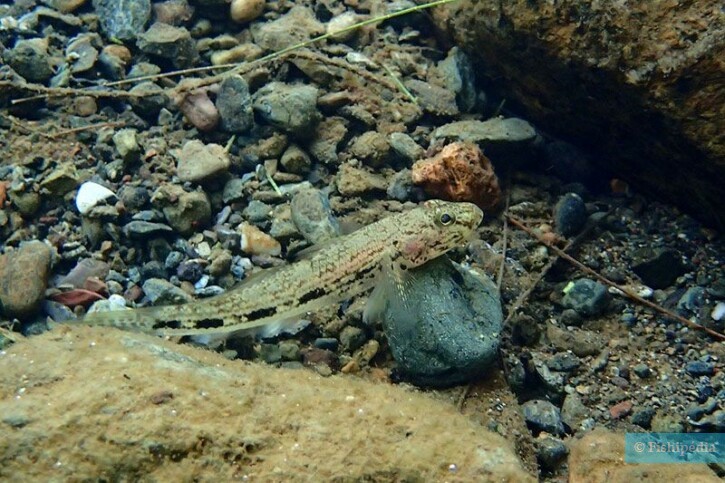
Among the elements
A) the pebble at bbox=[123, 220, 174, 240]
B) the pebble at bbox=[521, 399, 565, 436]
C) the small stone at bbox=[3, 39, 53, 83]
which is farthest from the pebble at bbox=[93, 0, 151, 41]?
the pebble at bbox=[521, 399, 565, 436]

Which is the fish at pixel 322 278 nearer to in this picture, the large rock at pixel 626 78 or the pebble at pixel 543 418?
the pebble at pixel 543 418

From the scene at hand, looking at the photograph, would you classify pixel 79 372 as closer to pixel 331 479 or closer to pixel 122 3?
pixel 331 479

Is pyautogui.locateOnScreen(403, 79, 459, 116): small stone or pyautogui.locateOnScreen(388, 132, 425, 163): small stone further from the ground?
pyautogui.locateOnScreen(403, 79, 459, 116): small stone

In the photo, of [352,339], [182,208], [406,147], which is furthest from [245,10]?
[352,339]

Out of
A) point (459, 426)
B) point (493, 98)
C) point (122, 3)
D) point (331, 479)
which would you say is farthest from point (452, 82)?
point (331, 479)

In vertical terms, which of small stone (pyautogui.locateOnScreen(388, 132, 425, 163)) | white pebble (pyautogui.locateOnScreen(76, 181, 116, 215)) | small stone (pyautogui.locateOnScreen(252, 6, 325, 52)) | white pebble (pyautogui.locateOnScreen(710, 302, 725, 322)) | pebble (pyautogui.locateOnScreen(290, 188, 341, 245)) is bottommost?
white pebble (pyautogui.locateOnScreen(76, 181, 116, 215))

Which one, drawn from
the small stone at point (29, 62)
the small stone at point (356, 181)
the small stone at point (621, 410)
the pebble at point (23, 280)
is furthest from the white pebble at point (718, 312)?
the small stone at point (29, 62)

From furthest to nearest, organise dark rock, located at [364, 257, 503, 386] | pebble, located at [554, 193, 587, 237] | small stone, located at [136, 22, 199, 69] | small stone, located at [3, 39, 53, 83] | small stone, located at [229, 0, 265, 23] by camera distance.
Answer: small stone, located at [229, 0, 265, 23]
small stone, located at [136, 22, 199, 69]
small stone, located at [3, 39, 53, 83]
pebble, located at [554, 193, 587, 237]
dark rock, located at [364, 257, 503, 386]

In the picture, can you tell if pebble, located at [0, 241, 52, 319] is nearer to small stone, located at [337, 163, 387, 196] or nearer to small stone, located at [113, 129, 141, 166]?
small stone, located at [113, 129, 141, 166]
